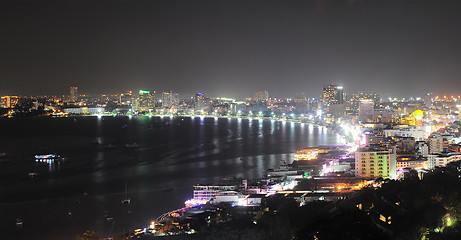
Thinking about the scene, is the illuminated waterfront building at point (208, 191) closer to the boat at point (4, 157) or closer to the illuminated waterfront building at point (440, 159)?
the illuminated waterfront building at point (440, 159)

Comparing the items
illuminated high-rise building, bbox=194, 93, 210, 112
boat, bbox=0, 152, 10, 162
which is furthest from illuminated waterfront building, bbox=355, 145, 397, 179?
illuminated high-rise building, bbox=194, 93, 210, 112

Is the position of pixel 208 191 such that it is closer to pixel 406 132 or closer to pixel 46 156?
pixel 46 156

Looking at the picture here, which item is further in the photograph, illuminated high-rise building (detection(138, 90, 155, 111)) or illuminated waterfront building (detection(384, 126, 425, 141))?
illuminated high-rise building (detection(138, 90, 155, 111))

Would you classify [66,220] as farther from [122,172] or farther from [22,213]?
[122,172]

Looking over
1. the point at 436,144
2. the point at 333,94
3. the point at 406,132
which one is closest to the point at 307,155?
the point at 436,144

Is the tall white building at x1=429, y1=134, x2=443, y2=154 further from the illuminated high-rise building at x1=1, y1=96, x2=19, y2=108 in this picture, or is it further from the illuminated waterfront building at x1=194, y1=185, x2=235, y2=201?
the illuminated high-rise building at x1=1, y1=96, x2=19, y2=108

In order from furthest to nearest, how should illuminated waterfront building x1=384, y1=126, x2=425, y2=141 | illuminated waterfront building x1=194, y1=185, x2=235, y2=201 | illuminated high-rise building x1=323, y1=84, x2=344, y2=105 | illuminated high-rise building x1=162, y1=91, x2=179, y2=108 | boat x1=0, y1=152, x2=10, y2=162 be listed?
1. illuminated high-rise building x1=162, y1=91, x2=179, y2=108
2. illuminated high-rise building x1=323, y1=84, x2=344, y2=105
3. illuminated waterfront building x1=384, y1=126, x2=425, y2=141
4. boat x1=0, y1=152, x2=10, y2=162
5. illuminated waterfront building x1=194, y1=185, x2=235, y2=201

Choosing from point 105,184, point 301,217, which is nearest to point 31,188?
point 105,184
